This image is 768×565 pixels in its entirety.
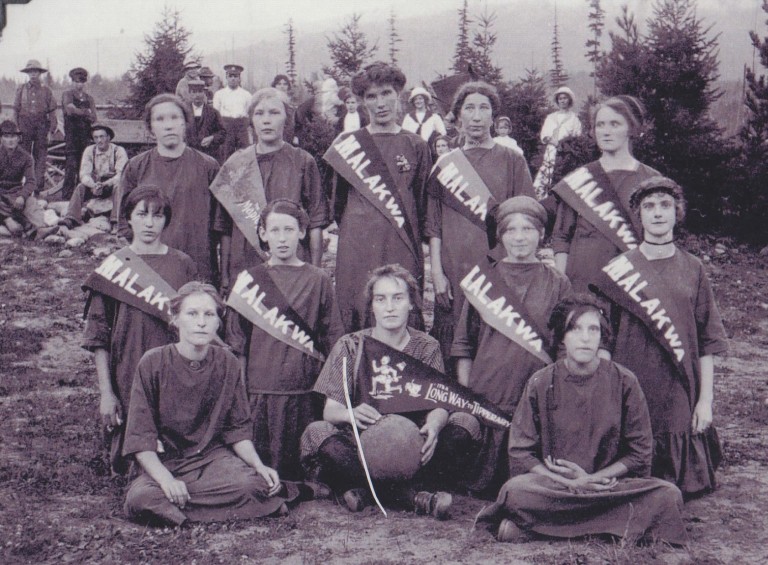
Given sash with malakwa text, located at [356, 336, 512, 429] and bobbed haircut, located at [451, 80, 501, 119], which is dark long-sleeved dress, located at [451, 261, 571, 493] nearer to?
sash with malakwa text, located at [356, 336, 512, 429]

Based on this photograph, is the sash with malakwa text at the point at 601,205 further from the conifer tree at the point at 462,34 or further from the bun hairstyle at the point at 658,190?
the conifer tree at the point at 462,34

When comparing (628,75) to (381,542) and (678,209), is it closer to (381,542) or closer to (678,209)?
(678,209)

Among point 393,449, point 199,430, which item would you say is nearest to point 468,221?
point 393,449

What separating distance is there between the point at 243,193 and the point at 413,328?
4.38ft

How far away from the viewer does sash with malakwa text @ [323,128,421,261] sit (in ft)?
18.4

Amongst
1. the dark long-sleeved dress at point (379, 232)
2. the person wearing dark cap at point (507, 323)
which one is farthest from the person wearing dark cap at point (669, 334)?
the dark long-sleeved dress at point (379, 232)

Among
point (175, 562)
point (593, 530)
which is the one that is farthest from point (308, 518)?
point (593, 530)

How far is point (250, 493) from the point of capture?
14.9ft

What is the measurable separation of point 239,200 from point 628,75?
27.8ft

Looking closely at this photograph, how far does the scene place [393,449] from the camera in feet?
15.0

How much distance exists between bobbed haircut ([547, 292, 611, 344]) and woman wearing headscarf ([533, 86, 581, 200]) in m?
7.63

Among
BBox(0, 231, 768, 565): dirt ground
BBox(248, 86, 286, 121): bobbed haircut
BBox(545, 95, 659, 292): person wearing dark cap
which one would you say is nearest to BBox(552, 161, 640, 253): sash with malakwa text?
BBox(545, 95, 659, 292): person wearing dark cap

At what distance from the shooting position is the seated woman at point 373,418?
4.68m

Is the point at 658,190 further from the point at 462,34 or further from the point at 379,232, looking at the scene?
the point at 462,34
